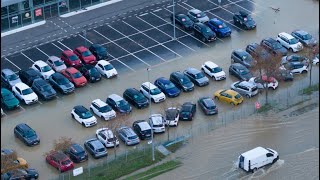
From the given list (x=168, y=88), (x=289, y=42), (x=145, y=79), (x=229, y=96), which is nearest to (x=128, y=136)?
(x=168, y=88)

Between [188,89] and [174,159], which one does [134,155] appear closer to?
[174,159]

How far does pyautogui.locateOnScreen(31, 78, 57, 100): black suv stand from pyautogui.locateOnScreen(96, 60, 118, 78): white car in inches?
181

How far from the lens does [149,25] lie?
80.1 m

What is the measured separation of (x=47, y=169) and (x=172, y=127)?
929 cm

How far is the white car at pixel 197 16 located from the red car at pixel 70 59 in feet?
37.3

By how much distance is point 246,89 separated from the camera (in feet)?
226

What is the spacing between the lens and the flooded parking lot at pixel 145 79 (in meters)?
64.6

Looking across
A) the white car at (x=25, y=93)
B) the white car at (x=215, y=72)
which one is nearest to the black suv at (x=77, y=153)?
the white car at (x=25, y=93)

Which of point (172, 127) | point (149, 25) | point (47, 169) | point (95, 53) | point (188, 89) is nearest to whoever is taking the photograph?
point (47, 169)

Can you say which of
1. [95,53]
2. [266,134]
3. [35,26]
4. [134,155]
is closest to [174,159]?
[134,155]

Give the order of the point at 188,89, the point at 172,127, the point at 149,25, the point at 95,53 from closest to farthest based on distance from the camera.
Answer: the point at 172,127, the point at 188,89, the point at 95,53, the point at 149,25

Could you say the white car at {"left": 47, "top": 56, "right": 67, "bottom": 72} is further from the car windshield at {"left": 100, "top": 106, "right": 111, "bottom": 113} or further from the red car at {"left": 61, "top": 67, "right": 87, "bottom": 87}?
the car windshield at {"left": 100, "top": 106, "right": 111, "bottom": 113}

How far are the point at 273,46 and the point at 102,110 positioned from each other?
15662 millimetres

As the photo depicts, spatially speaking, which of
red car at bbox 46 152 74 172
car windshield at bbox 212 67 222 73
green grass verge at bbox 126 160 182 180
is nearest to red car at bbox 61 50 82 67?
car windshield at bbox 212 67 222 73
